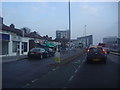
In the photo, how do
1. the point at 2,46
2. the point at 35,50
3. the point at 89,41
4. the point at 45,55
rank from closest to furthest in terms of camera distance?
the point at 35,50, the point at 45,55, the point at 2,46, the point at 89,41

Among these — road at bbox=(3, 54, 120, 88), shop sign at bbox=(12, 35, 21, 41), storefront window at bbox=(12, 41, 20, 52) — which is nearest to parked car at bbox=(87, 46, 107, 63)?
road at bbox=(3, 54, 120, 88)

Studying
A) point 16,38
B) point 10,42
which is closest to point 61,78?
point 10,42

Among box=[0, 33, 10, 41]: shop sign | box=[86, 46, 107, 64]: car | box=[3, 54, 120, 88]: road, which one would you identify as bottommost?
box=[3, 54, 120, 88]: road

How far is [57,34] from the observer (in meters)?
85.8

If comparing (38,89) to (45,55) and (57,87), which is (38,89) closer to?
(57,87)

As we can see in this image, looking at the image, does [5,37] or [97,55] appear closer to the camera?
[97,55]

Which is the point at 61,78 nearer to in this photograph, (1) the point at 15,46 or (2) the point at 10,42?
(2) the point at 10,42

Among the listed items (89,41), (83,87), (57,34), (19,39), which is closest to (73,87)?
(83,87)

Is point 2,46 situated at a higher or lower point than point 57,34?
lower

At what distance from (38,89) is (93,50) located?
435 inches

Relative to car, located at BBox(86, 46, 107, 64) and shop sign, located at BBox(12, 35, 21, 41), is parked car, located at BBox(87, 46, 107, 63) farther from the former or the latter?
shop sign, located at BBox(12, 35, 21, 41)

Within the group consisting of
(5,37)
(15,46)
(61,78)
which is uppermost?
(5,37)


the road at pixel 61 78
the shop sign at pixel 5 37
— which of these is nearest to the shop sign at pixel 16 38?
the shop sign at pixel 5 37

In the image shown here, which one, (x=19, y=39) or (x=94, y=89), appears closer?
(x=94, y=89)
